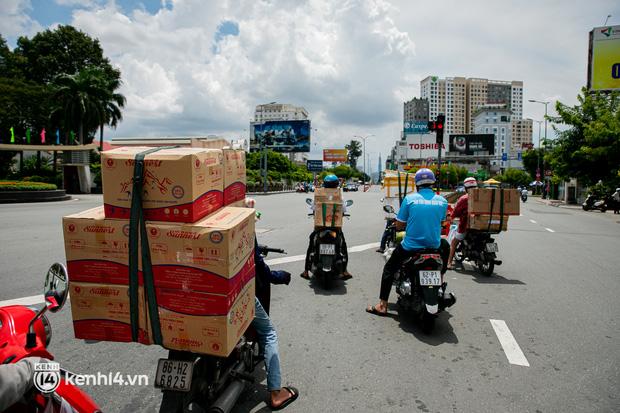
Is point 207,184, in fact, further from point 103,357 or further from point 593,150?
point 593,150

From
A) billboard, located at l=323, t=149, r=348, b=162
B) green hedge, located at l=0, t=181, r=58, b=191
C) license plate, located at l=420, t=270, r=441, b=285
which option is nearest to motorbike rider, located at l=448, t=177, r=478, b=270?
license plate, located at l=420, t=270, r=441, b=285

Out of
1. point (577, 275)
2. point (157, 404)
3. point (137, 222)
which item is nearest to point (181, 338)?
point (137, 222)

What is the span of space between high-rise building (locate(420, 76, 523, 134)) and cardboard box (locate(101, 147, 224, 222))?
162 m

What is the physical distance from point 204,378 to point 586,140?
2971 centimetres

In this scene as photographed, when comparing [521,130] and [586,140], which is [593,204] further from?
[521,130]

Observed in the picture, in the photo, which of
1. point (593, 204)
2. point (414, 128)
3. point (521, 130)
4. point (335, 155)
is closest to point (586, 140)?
point (593, 204)

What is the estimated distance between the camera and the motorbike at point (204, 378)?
235 cm

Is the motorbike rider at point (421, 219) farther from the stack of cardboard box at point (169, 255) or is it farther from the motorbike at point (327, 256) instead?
the stack of cardboard box at point (169, 255)

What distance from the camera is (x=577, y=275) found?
24.6 ft

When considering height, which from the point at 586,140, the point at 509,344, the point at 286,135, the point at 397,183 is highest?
the point at 286,135

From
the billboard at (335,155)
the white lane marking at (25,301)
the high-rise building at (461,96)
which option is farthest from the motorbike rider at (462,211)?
the high-rise building at (461,96)

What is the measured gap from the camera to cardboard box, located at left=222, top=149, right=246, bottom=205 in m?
2.65

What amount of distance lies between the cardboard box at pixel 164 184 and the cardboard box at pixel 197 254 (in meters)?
0.07

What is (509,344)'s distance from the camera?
4.26 metres
